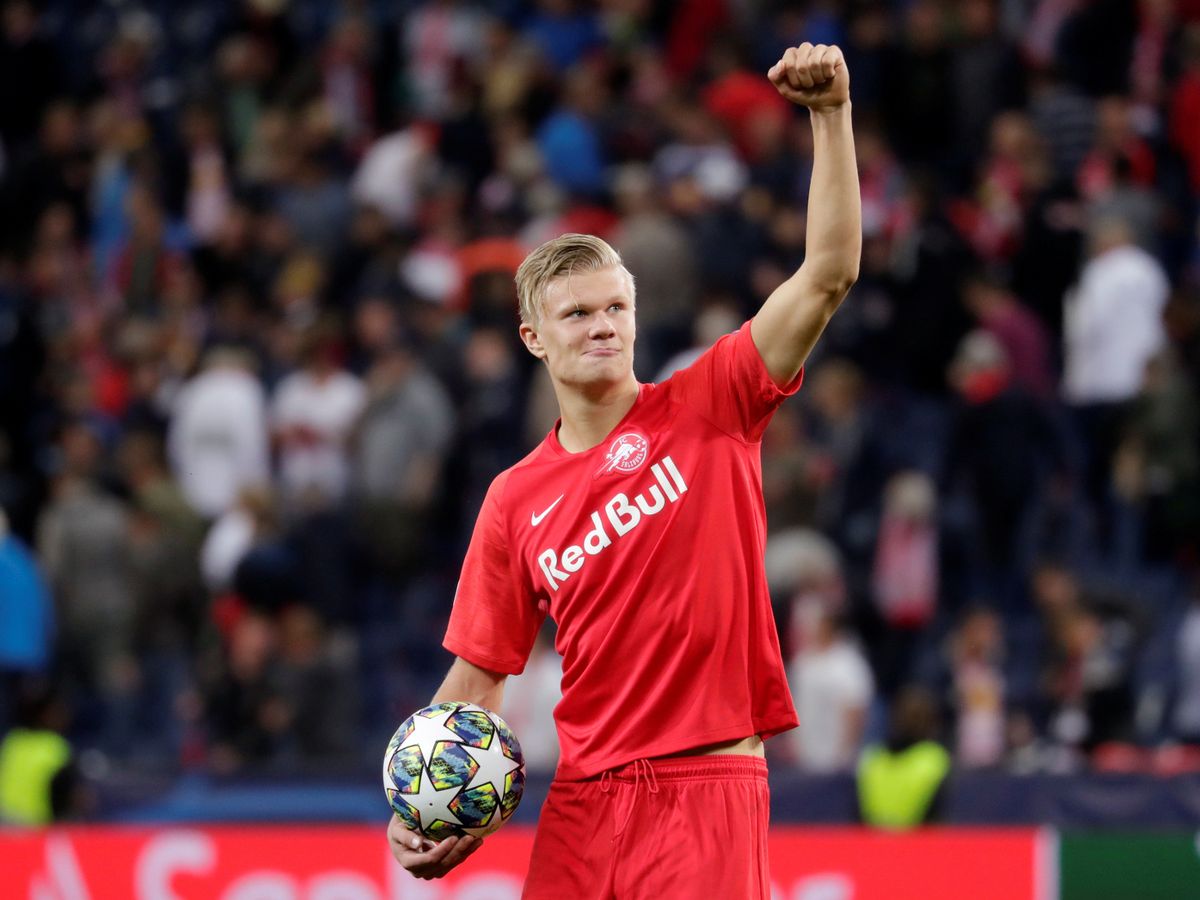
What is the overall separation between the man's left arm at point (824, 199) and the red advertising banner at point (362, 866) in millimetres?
4405

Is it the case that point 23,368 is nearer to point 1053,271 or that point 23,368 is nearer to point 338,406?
point 338,406

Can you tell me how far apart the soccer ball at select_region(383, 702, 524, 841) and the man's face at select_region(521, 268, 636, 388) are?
0.85m

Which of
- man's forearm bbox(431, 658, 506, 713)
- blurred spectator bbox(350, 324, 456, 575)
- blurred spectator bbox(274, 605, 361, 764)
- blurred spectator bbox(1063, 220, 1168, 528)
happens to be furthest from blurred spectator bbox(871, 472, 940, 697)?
man's forearm bbox(431, 658, 506, 713)

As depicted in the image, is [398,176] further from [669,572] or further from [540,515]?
[669,572]

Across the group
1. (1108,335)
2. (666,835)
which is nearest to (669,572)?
(666,835)

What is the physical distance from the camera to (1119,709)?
34.8 feet

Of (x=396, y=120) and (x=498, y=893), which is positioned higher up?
(x=396, y=120)

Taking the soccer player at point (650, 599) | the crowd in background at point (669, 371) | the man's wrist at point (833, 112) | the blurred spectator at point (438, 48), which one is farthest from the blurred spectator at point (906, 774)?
the blurred spectator at point (438, 48)

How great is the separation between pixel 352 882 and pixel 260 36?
9.44 m

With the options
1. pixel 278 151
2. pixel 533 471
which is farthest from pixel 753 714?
pixel 278 151

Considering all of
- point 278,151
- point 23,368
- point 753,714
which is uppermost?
point 278,151

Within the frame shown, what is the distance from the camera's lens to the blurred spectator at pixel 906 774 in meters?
9.62

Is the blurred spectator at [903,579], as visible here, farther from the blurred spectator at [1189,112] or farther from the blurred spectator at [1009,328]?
the blurred spectator at [1189,112]

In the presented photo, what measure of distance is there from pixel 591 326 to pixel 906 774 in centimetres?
565
